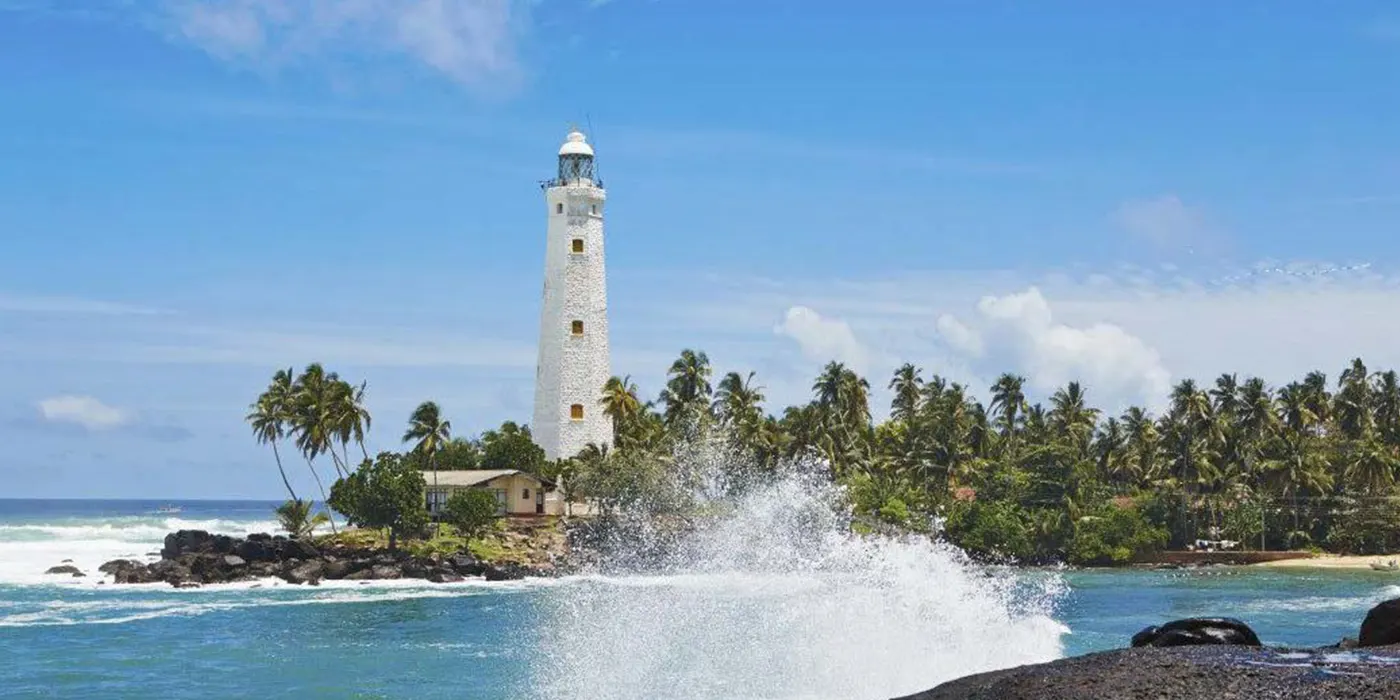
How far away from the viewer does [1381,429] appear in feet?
324

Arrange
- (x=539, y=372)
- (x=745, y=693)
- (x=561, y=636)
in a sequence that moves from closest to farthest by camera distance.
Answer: (x=745, y=693) → (x=561, y=636) → (x=539, y=372)

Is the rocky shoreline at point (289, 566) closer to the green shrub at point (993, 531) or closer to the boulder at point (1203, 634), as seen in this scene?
the green shrub at point (993, 531)

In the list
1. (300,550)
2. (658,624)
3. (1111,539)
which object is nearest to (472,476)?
(300,550)

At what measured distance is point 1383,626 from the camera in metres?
15.5

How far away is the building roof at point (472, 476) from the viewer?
8081cm

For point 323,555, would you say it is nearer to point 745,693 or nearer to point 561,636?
point 561,636

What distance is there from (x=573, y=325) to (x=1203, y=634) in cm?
7100

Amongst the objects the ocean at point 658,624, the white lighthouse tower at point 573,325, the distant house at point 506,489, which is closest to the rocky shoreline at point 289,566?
the ocean at point 658,624

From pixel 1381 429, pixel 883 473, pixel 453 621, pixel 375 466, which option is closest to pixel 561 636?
pixel 453 621

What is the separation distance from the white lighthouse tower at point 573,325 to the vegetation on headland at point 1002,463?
1.21 metres

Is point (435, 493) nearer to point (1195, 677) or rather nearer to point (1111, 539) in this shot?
point (1111, 539)

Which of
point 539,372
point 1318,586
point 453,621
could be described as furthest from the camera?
point 539,372

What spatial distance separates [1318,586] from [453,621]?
1522 inches

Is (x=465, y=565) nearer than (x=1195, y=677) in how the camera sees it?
No
